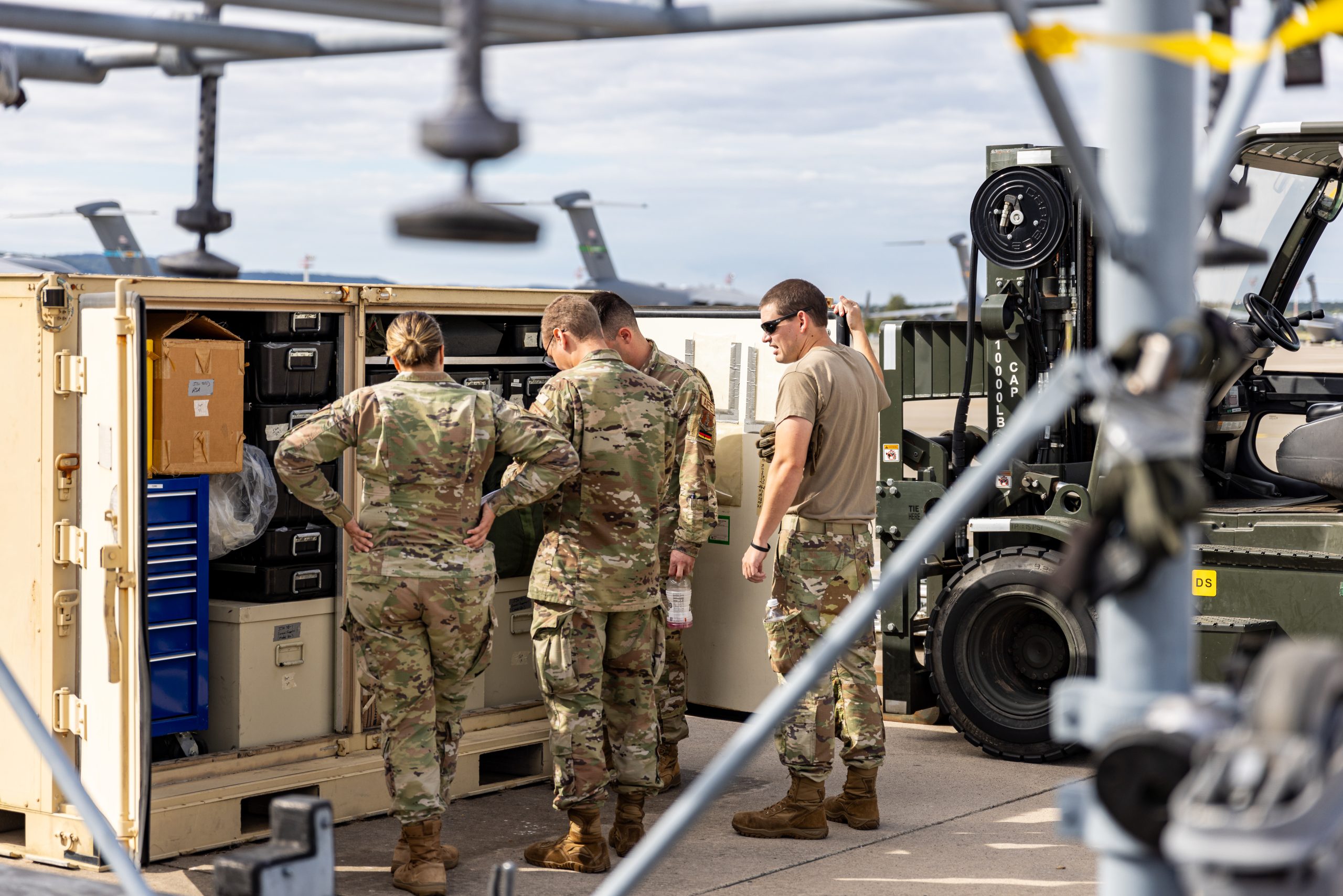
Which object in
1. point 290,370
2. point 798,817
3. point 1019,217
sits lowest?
point 798,817

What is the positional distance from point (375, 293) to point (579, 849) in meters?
2.30

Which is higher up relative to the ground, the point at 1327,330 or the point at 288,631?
the point at 1327,330

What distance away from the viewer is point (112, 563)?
213 inches

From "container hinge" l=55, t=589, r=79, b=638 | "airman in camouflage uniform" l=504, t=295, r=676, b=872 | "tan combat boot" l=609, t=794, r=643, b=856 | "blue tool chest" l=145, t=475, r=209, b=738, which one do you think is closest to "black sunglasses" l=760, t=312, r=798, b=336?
"airman in camouflage uniform" l=504, t=295, r=676, b=872

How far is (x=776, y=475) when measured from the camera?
19.6 ft

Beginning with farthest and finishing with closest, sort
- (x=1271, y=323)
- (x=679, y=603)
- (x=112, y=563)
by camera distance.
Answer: (x=1271, y=323), (x=679, y=603), (x=112, y=563)

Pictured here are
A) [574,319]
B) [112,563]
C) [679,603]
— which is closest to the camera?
[112,563]

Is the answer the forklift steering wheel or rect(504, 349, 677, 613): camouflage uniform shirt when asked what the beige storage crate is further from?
the forklift steering wheel

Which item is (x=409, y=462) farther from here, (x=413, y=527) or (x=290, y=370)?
(x=290, y=370)

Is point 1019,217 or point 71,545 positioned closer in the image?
point 71,545

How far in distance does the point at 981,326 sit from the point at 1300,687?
575 cm

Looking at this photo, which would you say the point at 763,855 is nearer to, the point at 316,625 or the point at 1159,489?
the point at 316,625

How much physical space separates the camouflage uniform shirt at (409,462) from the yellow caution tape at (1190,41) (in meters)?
3.50

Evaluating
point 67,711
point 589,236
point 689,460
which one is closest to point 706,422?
point 689,460
